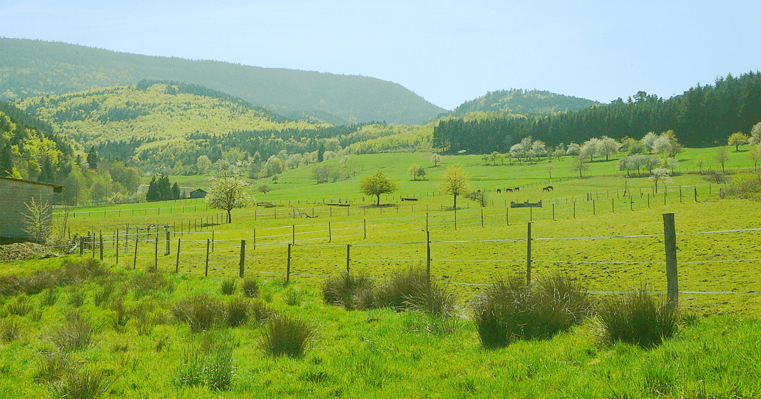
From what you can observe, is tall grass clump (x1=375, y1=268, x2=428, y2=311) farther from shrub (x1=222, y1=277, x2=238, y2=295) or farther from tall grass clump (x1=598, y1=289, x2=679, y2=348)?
shrub (x1=222, y1=277, x2=238, y2=295)

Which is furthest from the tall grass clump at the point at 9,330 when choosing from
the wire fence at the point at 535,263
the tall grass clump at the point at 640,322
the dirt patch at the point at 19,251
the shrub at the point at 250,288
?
the dirt patch at the point at 19,251

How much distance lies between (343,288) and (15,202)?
3736 cm

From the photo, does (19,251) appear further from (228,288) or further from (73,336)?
(73,336)

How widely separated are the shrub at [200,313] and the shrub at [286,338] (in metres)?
2.29

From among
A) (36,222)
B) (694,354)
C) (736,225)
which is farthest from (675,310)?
(36,222)

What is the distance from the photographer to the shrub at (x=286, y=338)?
20.6 ft

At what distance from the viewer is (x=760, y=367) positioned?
3.85m

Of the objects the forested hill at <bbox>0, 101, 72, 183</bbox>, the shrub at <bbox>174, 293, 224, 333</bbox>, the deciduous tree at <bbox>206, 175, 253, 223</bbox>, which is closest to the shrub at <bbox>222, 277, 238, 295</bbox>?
the shrub at <bbox>174, 293, 224, 333</bbox>

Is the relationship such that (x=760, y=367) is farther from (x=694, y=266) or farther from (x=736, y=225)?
(x=736, y=225)

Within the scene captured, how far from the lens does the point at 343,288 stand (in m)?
10.6

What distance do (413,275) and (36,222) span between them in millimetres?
35410

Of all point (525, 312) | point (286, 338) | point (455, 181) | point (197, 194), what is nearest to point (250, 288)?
point (286, 338)

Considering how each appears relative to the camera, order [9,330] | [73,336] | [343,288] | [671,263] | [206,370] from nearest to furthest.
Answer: [206,370]
[671,263]
[73,336]
[9,330]
[343,288]

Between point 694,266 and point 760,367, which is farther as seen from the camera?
point 694,266
